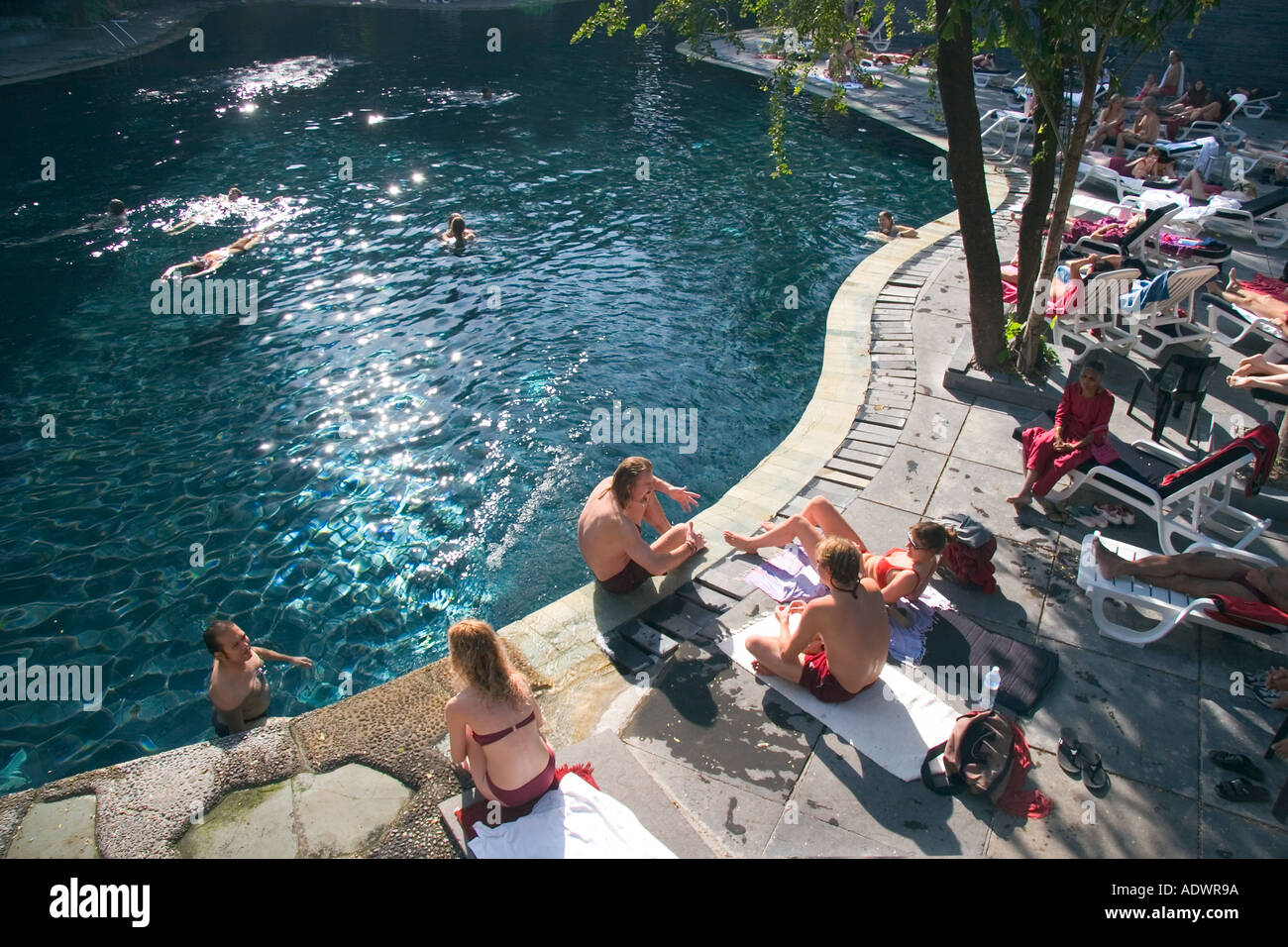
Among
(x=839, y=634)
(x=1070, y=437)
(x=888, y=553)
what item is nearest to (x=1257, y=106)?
(x=1070, y=437)

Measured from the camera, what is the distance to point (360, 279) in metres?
14.3

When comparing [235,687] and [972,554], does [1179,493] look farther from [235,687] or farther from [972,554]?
[235,687]

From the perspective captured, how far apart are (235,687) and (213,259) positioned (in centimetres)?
1102

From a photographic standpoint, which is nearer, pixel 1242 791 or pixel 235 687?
pixel 1242 791

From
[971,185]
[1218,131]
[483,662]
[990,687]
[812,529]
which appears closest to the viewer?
[483,662]

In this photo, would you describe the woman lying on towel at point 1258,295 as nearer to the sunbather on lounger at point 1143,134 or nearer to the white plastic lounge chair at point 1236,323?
the white plastic lounge chair at point 1236,323

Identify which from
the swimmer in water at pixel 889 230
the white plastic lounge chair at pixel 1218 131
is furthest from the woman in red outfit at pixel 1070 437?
the white plastic lounge chair at pixel 1218 131

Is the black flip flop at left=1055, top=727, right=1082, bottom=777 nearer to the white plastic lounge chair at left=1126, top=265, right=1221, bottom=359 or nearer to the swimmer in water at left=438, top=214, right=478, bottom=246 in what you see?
the white plastic lounge chair at left=1126, top=265, right=1221, bottom=359

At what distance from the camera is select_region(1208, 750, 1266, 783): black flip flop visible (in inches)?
192

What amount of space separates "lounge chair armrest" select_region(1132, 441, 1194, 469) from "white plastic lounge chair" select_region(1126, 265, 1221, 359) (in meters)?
2.08

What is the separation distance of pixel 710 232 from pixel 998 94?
1419cm

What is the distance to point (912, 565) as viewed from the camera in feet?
19.8

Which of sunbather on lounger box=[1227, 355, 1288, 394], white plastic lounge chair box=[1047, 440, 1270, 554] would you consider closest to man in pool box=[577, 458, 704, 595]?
white plastic lounge chair box=[1047, 440, 1270, 554]

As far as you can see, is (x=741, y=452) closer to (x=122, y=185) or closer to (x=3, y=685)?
(x=3, y=685)
